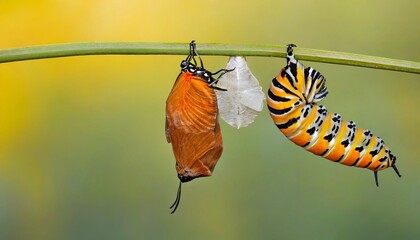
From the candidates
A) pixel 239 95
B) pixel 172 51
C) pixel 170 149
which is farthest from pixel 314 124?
pixel 170 149

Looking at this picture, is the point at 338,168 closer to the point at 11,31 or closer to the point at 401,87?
the point at 401,87

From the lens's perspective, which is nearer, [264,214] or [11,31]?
[11,31]

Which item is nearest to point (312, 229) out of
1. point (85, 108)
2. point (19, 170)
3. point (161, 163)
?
point (161, 163)

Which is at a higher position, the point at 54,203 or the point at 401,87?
the point at 401,87

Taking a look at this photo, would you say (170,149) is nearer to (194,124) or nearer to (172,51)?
(194,124)

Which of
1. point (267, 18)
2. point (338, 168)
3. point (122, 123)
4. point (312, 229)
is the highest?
point (267, 18)

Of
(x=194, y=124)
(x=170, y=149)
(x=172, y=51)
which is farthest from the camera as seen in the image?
(x=170, y=149)

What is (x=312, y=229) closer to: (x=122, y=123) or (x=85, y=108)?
(x=122, y=123)

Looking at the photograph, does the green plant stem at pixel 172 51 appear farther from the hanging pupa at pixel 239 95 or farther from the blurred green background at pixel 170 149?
the blurred green background at pixel 170 149
